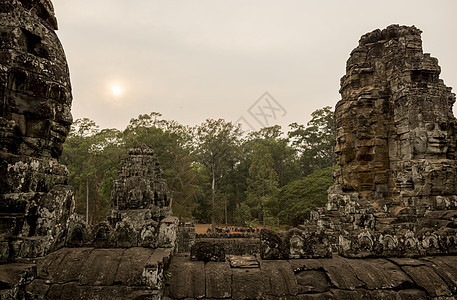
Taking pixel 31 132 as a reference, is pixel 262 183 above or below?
above

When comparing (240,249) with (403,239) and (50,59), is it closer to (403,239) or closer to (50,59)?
(403,239)

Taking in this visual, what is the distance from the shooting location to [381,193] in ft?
32.1

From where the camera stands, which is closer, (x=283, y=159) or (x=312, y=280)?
(x=312, y=280)

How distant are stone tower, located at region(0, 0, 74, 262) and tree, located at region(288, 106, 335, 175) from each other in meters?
33.3

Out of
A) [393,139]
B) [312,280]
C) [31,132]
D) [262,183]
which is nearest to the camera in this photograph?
[31,132]

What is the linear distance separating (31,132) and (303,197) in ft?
73.2

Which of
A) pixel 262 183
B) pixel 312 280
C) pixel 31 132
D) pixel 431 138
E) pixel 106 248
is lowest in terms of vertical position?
pixel 312 280

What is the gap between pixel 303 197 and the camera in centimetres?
2316

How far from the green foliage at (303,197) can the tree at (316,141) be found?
10.2m

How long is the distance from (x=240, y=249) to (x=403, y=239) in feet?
37.0

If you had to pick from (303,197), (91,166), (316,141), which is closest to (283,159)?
(316,141)

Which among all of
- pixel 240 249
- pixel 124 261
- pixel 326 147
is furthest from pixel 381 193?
pixel 326 147

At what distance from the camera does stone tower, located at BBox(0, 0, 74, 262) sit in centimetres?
300

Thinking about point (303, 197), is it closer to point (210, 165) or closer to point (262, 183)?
point (262, 183)
